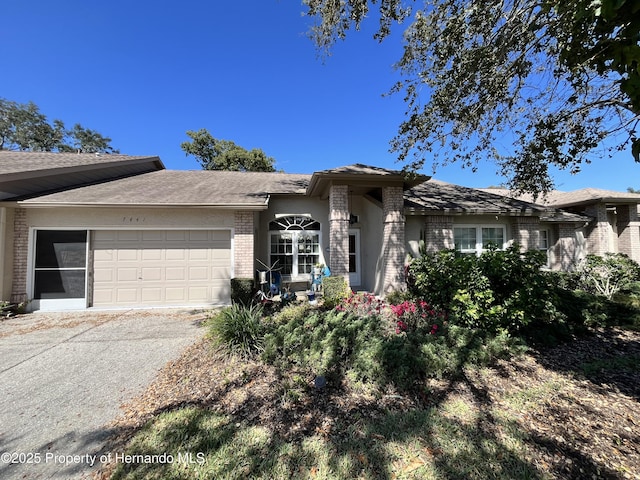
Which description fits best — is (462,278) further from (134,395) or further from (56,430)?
(56,430)

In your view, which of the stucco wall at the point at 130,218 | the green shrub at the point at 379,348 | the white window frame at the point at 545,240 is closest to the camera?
the green shrub at the point at 379,348

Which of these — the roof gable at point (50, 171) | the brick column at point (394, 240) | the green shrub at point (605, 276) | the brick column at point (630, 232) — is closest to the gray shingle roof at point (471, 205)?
the brick column at point (394, 240)

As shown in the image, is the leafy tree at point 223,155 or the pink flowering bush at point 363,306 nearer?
the pink flowering bush at point 363,306

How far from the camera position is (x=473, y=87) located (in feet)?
22.1

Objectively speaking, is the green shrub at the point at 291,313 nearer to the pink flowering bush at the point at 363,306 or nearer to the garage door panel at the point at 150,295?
the pink flowering bush at the point at 363,306

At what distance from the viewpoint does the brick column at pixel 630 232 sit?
12.4 m

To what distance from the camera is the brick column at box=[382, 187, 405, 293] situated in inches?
322

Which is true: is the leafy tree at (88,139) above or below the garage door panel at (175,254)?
above

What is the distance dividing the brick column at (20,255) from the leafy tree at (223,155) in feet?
61.4

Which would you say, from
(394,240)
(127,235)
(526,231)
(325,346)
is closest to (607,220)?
(526,231)

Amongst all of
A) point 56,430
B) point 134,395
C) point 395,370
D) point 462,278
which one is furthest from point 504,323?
point 56,430

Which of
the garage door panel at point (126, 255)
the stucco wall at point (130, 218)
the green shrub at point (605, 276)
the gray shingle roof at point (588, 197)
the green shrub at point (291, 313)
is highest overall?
the gray shingle roof at point (588, 197)

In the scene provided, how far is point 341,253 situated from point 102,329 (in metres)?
6.31

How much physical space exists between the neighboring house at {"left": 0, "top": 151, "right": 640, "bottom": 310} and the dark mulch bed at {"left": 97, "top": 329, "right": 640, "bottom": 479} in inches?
174
